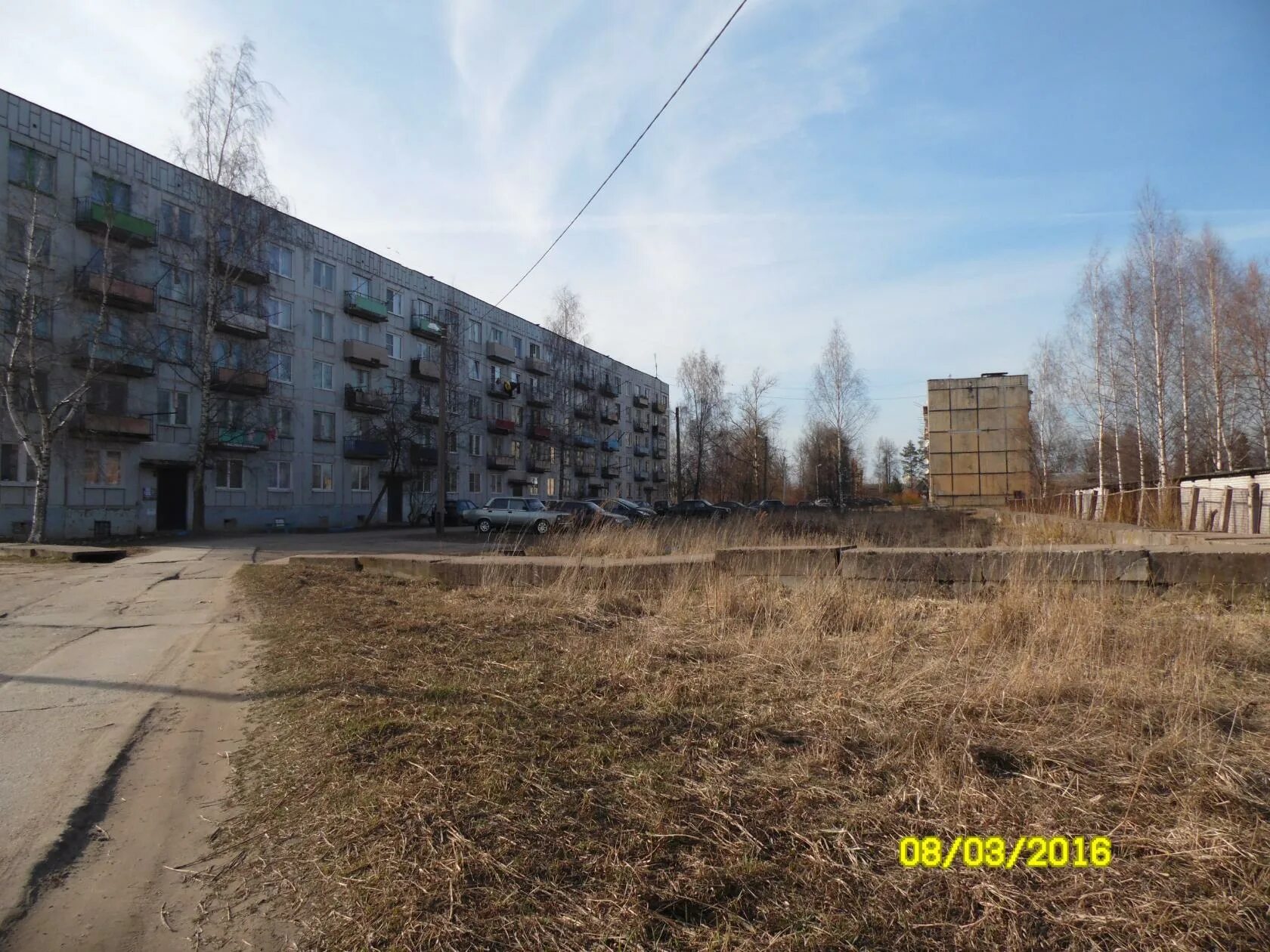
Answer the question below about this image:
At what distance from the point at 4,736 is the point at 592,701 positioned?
11.0ft

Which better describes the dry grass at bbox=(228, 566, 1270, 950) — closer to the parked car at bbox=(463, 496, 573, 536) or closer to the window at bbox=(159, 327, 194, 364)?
the parked car at bbox=(463, 496, 573, 536)

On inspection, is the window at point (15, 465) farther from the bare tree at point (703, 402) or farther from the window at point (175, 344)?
the bare tree at point (703, 402)

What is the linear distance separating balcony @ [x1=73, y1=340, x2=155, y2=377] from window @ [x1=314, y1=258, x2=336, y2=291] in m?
12.1

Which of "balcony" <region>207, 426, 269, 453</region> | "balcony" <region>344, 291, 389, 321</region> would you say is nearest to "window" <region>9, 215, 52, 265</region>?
"balcony" <region>207, 426, 269, 453</region>

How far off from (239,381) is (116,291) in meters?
5.78

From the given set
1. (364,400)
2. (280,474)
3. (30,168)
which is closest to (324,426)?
(364,400)

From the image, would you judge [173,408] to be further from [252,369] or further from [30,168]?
[30,168]

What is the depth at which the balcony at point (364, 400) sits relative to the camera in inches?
1657

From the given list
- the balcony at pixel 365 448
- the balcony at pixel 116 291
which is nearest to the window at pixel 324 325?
the balcony at pixel 365 448

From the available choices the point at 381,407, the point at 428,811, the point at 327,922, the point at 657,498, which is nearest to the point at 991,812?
the point at 428,811

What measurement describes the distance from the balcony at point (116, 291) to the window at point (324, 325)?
10565 mm

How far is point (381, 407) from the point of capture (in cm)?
4334

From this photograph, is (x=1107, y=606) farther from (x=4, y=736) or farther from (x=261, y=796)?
(x=4, y=736)

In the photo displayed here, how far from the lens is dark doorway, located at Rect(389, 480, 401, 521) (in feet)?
152
